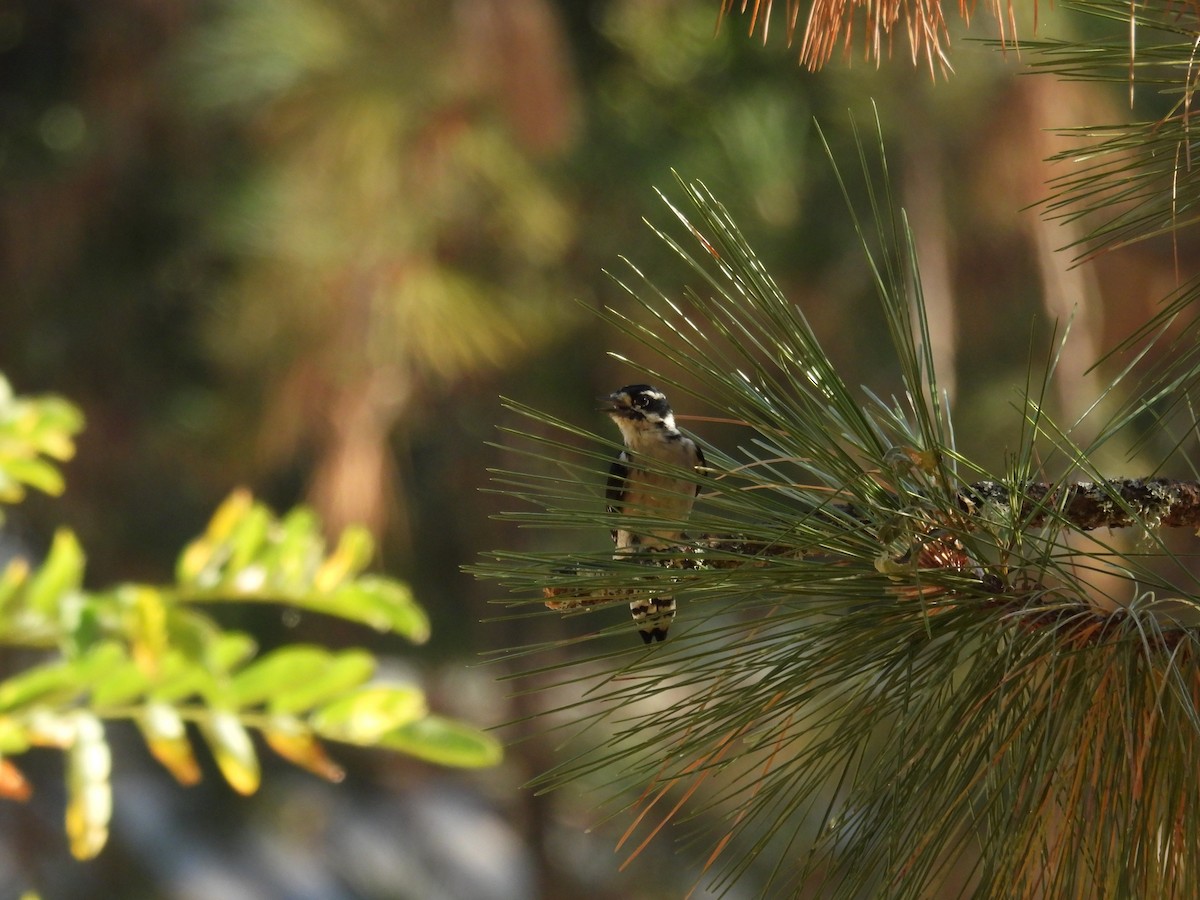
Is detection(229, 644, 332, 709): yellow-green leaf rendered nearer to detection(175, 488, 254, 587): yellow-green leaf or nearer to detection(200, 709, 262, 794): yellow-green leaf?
detection(200, 709, 262, 794): yellow-green leaf

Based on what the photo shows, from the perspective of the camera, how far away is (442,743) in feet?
3.35

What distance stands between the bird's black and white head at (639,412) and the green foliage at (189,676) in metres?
0.95

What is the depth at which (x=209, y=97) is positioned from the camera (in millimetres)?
3865

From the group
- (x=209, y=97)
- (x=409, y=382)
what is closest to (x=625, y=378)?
(x=409, y=382)

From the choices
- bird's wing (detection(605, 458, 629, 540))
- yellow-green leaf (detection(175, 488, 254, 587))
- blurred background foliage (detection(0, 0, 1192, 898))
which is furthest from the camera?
blurred background foliage (detection(0, 0, 1192, 898))

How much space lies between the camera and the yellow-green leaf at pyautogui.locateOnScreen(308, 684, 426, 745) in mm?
999

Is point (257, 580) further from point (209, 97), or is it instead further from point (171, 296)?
point (171, 296)

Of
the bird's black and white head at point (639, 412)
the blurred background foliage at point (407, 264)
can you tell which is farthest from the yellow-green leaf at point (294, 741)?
the blurred background foliage at point (407, 264)

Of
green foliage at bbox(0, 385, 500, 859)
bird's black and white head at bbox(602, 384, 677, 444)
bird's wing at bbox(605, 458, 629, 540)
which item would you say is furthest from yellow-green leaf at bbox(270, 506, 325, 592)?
bird's black and white head at bbox(602, 384, 677, 444)

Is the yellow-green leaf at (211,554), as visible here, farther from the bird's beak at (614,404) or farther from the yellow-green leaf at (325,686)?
the bird's beak at (614,404)

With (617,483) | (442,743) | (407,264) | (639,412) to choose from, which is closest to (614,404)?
(639,412)

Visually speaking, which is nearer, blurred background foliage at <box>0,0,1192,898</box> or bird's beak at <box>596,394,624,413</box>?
bird's beak at <box>596,394,624,413</box>

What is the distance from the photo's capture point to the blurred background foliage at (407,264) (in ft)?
11.5

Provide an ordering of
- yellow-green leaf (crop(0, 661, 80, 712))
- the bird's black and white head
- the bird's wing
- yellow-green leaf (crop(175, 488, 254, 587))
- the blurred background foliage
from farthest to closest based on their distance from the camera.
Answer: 1. the blurred background foliage
2. the bird's black and white head
3. yellow-green leaf (crop(175, 488, 254, 587))
4. yellow-green leaf (crop(0, 661, 80, 712))
5. the bird's wing
